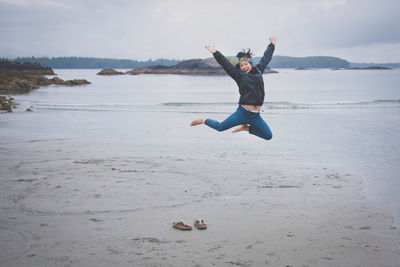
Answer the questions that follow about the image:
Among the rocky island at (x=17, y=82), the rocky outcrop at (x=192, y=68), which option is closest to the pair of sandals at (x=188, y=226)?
the rocky island at (x=17, y=82)

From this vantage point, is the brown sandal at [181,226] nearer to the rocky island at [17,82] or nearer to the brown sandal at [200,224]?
the brown sandal at [200,224]

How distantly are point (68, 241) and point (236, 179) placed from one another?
176 inches

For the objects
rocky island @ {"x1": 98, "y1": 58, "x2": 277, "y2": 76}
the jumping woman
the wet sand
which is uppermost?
rocky island @ {"x1": 98, "y1": 58, "x2": 277, "y2": 76}

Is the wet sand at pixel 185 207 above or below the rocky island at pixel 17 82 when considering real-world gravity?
below

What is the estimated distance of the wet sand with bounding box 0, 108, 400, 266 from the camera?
5617 millimetres

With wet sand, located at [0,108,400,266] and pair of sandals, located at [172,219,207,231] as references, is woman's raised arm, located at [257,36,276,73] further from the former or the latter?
pair of sandals, located at [172,219,207,231]

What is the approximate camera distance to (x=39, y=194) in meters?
8.16

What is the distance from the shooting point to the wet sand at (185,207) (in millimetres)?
5617

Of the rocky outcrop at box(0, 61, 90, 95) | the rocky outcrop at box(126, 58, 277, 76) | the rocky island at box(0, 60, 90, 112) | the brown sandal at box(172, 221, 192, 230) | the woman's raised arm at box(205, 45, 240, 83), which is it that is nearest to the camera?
the brown sandal at box(172, 221, 192, 230)

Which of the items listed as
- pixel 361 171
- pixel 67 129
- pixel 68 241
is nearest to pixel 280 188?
pixel 361 171

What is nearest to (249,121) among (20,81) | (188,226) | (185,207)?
(185,207)

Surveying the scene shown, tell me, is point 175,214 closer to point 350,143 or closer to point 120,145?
point 120,145

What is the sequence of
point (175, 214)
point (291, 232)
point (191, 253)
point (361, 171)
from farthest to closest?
point (361, 171) < point (175, 214) < point (291, 232) < point (191, 253)

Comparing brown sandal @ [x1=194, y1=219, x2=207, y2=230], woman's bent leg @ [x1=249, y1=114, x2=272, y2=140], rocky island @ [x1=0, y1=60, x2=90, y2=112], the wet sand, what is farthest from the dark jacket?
rocky island @ [x1=0, y1=60, x2=90, y2=112]
